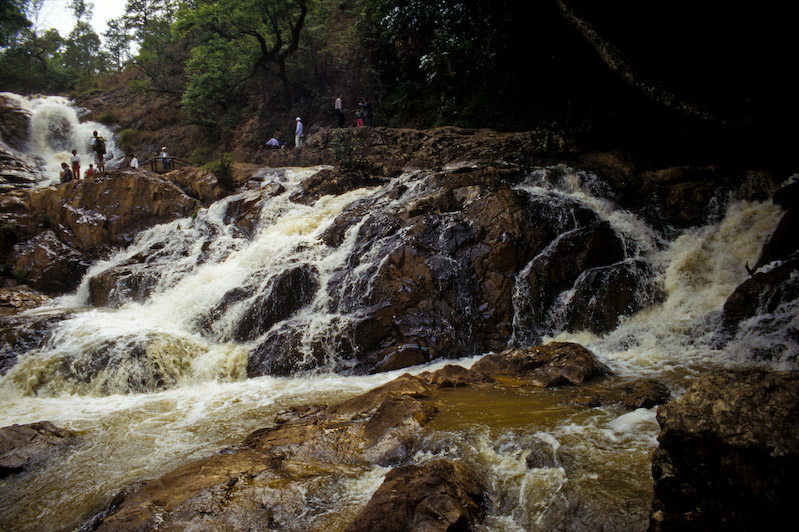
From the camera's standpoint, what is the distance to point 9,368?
8172 mm

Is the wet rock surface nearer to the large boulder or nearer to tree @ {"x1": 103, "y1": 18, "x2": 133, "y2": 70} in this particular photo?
the large boulder

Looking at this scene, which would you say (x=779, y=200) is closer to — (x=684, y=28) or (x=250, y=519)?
(x=684, y=28)

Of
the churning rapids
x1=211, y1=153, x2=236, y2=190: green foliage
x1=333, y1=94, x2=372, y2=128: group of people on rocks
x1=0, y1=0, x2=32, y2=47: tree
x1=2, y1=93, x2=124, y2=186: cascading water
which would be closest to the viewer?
the churning rapids

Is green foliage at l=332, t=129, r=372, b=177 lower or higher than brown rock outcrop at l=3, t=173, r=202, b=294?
higher

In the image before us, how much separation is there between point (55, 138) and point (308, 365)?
75.1 ft

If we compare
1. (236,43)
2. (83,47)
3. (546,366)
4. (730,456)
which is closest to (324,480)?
(730,456)

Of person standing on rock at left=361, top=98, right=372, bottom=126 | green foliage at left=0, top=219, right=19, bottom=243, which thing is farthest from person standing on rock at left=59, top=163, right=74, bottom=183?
person standing on rock at left=361, top=98, right=372, bottom=126

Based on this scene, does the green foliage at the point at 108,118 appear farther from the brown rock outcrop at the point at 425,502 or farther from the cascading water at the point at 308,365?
the brown rock outcrop at the point at 425,502

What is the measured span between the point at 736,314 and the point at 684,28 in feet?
18.0

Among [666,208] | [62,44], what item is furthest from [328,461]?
[62,44]

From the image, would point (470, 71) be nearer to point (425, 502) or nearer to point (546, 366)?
point (546, 366)

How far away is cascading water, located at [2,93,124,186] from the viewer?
2119cm

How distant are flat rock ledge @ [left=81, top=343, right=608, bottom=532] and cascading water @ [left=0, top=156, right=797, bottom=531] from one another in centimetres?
20

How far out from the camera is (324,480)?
366 cm
